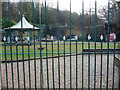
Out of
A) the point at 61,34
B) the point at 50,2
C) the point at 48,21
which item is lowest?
the point at 61,34

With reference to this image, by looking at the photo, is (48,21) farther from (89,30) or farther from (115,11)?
(115,11)

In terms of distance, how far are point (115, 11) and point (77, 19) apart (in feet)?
Result: 2.50

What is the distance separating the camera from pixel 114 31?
3.96 meters

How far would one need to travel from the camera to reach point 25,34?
4297 mm

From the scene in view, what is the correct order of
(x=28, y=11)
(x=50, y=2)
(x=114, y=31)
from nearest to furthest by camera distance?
(x=50, y=2) → (x=114, y=31) → (x=28, y=11)

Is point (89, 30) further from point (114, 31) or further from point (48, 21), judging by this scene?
point (48, 21)

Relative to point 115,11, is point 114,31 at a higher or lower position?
lower

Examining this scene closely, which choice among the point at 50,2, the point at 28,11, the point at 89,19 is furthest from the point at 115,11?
the point at 28,11

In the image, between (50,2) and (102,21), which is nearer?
(50,2)

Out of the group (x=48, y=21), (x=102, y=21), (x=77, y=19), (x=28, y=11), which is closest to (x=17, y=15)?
(x=28, y=11)

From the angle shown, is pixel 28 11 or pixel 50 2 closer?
pixel 50 2

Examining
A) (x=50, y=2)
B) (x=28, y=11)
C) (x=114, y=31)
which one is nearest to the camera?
(x=50, y=2)

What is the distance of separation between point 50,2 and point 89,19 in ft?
2.68

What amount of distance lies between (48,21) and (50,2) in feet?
1.16
